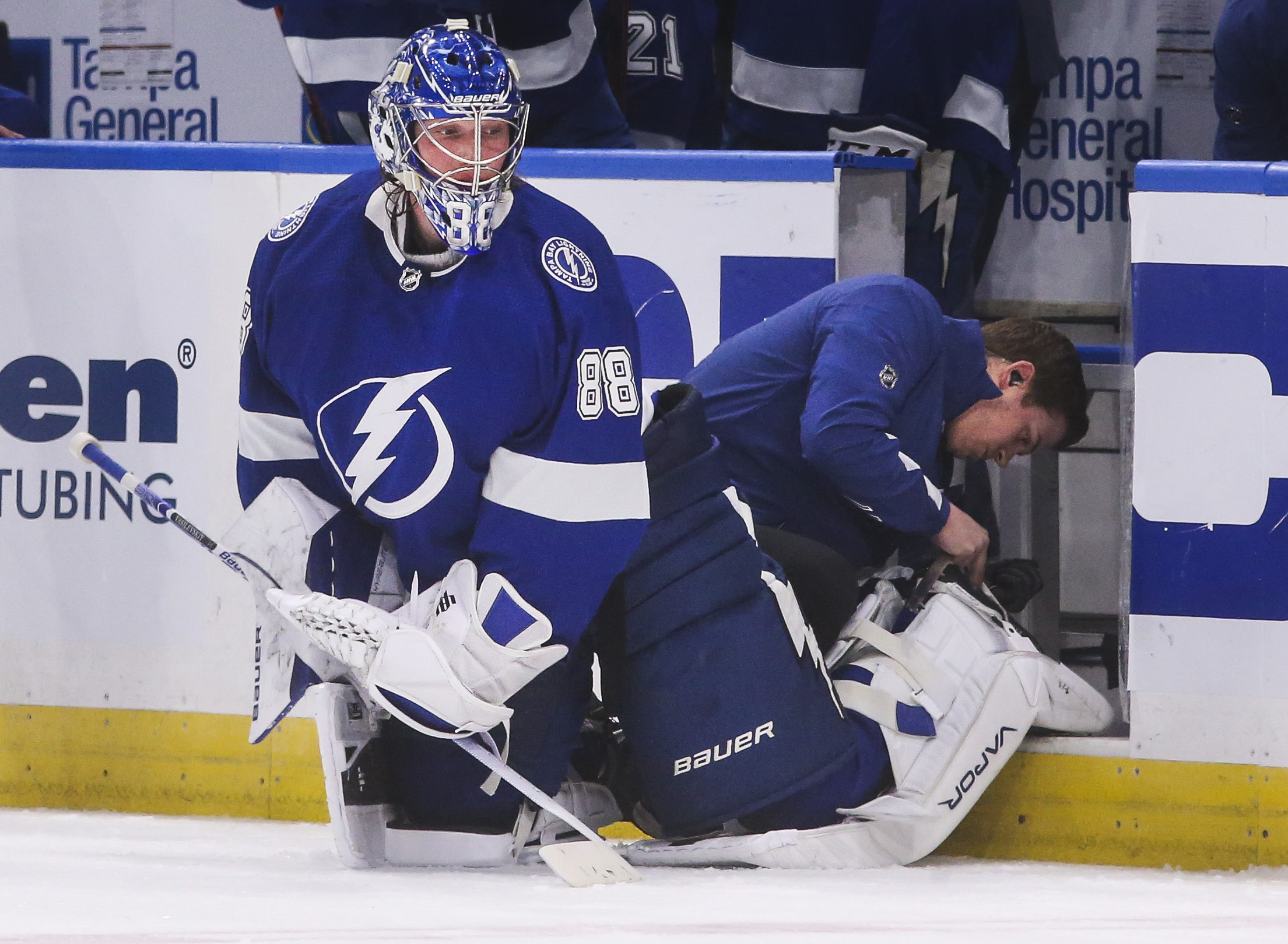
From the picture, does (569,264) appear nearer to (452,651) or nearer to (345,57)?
(452,651)

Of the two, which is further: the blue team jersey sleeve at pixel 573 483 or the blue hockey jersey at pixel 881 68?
the blue hockey jersey at pixel 881 68

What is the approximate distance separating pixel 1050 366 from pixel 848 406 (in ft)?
1.49

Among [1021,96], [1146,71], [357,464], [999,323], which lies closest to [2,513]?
[357,464]

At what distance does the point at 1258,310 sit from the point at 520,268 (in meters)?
1.04

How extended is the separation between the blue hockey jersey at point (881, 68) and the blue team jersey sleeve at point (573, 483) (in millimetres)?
1499

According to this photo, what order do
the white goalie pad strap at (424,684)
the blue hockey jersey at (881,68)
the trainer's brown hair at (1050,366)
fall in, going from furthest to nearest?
the blue hockey jersey at (881,68), the trainer's brown hair at (1050,366), the white goalie pad strap at (424,684)

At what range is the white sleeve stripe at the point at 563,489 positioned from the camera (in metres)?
2.25

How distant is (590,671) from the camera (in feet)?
8.21

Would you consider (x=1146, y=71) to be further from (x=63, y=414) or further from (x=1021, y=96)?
(x=63, y=414)

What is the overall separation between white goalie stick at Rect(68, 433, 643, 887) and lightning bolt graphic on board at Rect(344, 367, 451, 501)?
21 centimetres

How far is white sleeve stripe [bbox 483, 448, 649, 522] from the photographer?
→ 2.25 meters

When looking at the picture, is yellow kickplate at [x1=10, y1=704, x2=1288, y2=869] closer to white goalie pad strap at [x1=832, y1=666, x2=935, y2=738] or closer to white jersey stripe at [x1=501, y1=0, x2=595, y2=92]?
white goalie pad strap at [x1=832, y1=666, x2=935, y2=738]

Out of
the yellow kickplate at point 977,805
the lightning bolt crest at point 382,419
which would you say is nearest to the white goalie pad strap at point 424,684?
the lightning bolt crest at point 382,419

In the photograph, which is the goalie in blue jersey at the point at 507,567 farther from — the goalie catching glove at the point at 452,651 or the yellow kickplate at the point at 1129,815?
the yellow kickplate at the point at 1129,815
